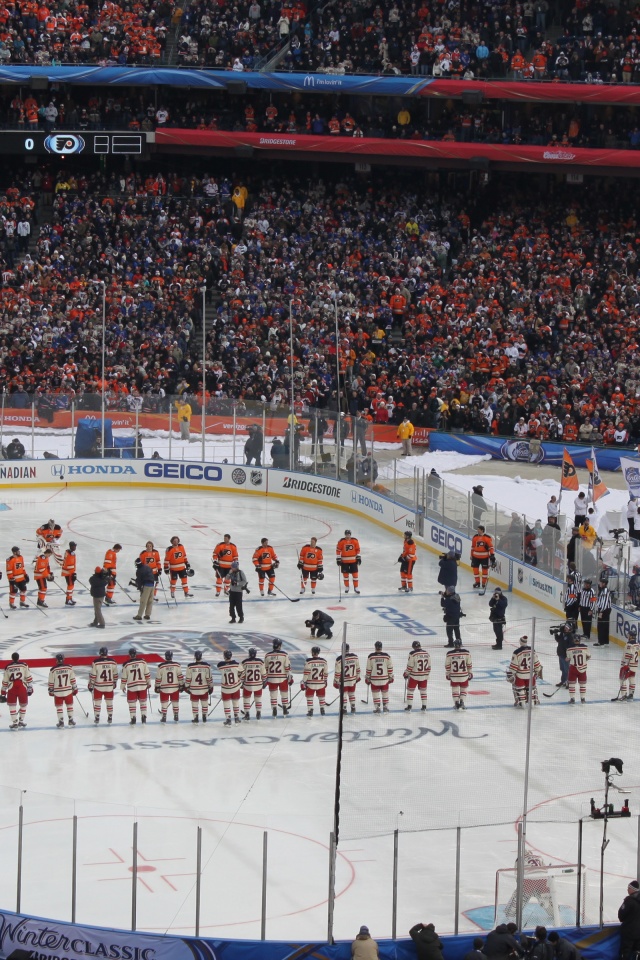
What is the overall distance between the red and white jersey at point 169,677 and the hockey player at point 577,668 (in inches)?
217

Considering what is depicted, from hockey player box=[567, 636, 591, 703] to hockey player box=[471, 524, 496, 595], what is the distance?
6.13m

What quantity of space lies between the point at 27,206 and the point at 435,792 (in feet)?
110

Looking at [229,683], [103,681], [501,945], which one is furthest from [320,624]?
[501,945]

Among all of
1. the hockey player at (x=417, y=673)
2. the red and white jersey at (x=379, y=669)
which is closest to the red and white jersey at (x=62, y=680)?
the red and white jersey at (x=379, y=669)

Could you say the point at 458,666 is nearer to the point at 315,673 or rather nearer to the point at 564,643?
→ the point at 315,673

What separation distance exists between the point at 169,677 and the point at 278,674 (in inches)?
59.6

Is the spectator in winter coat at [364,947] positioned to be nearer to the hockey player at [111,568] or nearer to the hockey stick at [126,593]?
the hockey player at [111,568]

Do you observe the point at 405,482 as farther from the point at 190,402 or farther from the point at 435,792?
the point at 435,792

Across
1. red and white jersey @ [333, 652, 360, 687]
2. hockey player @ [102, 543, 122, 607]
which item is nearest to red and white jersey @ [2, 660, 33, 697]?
red and white jersey @ [333, 652, 360, 687]

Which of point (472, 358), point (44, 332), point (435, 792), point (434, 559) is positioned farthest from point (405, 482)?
point (435, 792)

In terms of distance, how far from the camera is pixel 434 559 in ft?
101

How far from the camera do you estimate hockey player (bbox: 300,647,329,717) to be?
20734 mm

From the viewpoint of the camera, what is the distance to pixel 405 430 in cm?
3891

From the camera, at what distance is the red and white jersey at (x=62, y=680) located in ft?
65.8
